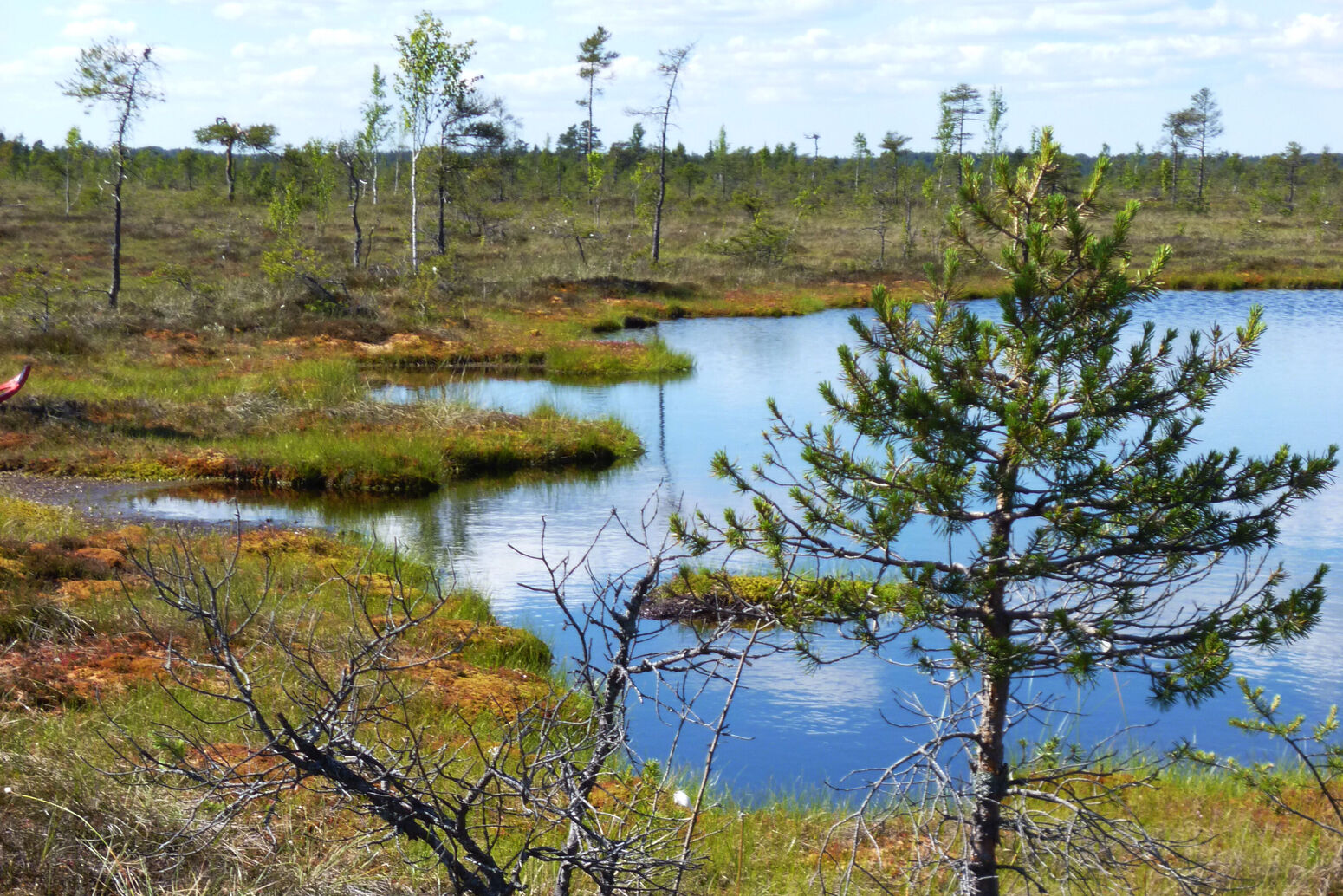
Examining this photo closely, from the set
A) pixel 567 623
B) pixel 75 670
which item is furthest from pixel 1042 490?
pixel 75 670

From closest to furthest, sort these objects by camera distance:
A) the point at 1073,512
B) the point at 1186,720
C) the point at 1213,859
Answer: the point at 1073,512
the point at 1213,859
the point at 1186,720

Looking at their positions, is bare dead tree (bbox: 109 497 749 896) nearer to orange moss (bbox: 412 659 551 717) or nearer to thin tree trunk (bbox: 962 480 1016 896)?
orange moss (bbox: 412 659 551 717)

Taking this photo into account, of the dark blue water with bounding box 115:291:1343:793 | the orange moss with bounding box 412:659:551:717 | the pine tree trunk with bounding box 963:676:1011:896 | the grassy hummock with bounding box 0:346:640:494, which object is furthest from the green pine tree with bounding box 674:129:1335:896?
the grassy hummock with bounding box 0:346:640:494

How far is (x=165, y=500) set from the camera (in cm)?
1434

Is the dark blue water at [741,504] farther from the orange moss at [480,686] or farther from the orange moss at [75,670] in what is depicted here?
the orange moss at [75,670]

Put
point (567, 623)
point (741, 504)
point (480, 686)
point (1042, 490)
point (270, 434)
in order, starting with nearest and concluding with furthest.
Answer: point (1042, 490) < point (567, 623) < point (480, 686) < point (741, 504) < point (270, 434)

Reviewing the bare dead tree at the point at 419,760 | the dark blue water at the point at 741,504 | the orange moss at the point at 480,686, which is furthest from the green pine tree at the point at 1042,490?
the orange moss at the point at 480,686

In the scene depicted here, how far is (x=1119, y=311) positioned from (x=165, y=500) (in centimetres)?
1315

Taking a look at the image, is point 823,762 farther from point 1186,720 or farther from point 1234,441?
point 1234,441

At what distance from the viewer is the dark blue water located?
8.26m

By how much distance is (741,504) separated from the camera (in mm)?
14305

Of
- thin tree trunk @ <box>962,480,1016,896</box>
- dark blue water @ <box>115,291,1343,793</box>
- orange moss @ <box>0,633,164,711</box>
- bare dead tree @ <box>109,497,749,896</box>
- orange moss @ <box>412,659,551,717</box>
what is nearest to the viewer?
bare dead tree @ <box>109,497,749,896</box>

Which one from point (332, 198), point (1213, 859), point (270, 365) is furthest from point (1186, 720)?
point (332, 198)

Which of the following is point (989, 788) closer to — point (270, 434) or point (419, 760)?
point (419, 760)
